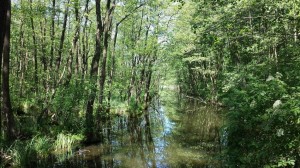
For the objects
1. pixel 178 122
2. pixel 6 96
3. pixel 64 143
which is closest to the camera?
pixel 6 96

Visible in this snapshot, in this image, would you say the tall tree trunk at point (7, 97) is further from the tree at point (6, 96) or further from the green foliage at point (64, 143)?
the green foliage at point (64, 143)

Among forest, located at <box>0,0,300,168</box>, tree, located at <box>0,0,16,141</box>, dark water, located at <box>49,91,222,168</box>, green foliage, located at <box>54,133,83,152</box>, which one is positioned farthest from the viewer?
green foliage, located at <box>54,133,83,152</box>

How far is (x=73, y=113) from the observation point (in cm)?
1461

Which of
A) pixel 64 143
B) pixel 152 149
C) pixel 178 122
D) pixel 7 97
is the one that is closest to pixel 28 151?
pixel 7 97

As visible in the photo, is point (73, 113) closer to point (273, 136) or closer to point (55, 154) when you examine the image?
point (55, 154)

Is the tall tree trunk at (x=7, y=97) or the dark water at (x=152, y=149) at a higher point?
the tall tree trunk at (x=7, y=97)

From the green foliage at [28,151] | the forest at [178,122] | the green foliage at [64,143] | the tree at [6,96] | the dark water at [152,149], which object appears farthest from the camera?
the green foliage at [64,143]

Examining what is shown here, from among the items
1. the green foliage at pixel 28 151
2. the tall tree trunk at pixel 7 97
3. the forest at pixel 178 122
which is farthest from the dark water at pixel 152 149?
the tall tree trunk at pixel 7 97

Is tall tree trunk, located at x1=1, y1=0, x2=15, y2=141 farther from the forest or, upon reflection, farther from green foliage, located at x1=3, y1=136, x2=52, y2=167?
green foliage, located at x1=3, y1=136, x2=52, y2=167

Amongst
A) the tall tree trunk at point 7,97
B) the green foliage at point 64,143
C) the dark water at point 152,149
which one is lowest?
the dark water at point 152,149

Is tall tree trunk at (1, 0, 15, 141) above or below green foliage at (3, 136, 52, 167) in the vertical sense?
above

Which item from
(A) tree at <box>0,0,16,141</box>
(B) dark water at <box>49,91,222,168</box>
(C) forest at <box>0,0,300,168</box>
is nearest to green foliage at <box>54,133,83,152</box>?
(C) forest at <box>0,0,300,168</box>

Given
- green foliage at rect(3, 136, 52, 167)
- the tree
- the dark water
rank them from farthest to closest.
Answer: the dark water, the tree, green foliage at rect(3, 136, 52, 167)

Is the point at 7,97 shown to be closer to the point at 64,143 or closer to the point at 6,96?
the point at 6,96
